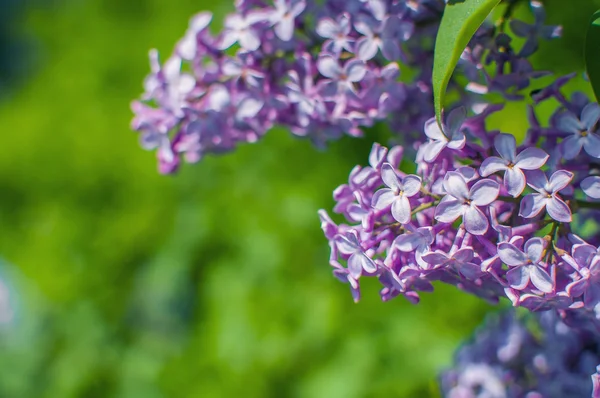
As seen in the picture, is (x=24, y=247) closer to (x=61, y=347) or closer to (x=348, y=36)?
(x=61, y=347)

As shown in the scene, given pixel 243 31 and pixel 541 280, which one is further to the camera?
pixel 243 31

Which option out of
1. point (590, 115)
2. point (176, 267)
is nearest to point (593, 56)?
point (590, 115)

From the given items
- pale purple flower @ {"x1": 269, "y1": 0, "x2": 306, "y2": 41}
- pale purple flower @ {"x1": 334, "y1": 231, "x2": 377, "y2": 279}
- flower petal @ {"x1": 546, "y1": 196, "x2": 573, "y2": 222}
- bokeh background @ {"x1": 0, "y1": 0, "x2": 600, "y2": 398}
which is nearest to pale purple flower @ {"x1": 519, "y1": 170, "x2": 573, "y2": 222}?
flower petal @ {"x1": 546, "y1": 196, "x2": 573, "y2": 222}

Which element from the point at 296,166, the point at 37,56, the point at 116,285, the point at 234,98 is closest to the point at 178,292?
the point at 116,285

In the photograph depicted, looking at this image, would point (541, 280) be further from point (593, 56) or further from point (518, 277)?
point (593, 56)

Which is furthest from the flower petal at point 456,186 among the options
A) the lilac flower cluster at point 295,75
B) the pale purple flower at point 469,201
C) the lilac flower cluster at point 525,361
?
the lilac flower cluster at point 525,361

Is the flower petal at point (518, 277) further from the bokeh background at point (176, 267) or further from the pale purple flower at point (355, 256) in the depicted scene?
the bokeh background at point (176, 267)
